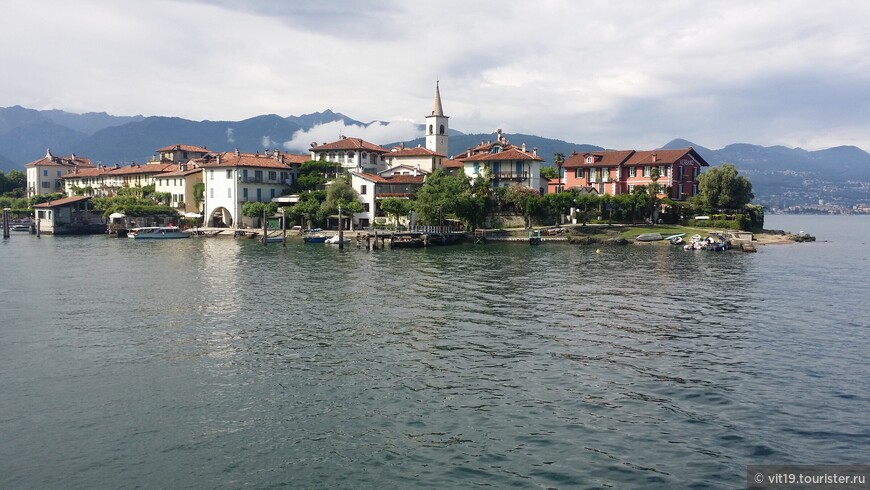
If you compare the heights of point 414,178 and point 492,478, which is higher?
point 414,178

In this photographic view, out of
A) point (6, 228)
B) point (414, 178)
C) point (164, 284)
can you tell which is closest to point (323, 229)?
point (414, 178)

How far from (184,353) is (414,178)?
8741 centimetres

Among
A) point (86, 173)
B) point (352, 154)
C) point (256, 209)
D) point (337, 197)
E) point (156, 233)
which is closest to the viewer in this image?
point (156, 233)

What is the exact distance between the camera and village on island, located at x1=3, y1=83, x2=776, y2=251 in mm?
99750

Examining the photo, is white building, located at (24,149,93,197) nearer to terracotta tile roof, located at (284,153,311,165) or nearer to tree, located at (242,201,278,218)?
terracotta tile roof, located at (284,153,311,165)

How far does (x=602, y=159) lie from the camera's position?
119 m

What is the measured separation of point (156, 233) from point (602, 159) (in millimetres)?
80197

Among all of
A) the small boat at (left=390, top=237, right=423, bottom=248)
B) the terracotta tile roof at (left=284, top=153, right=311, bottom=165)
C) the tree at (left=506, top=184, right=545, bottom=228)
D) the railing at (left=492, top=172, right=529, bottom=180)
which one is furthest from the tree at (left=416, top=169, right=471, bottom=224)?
the terracotta tile roof at (left=284, top=153, right=311, bottom=165)

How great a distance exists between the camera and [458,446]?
18469mm

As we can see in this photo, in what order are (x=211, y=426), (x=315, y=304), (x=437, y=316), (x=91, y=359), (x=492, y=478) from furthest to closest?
1. (x=315, y=304)
2. (x=437, y=316)
3. (x=91, y=359)
4. (x=211, y=426)
5. (x=492, y=478)

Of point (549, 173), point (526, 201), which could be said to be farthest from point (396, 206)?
point (549, 173)

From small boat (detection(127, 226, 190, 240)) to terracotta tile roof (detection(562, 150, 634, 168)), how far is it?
7099 cm

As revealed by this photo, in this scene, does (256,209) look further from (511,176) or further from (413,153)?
(511,176)

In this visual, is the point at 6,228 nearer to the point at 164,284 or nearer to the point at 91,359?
the point at 164,284
